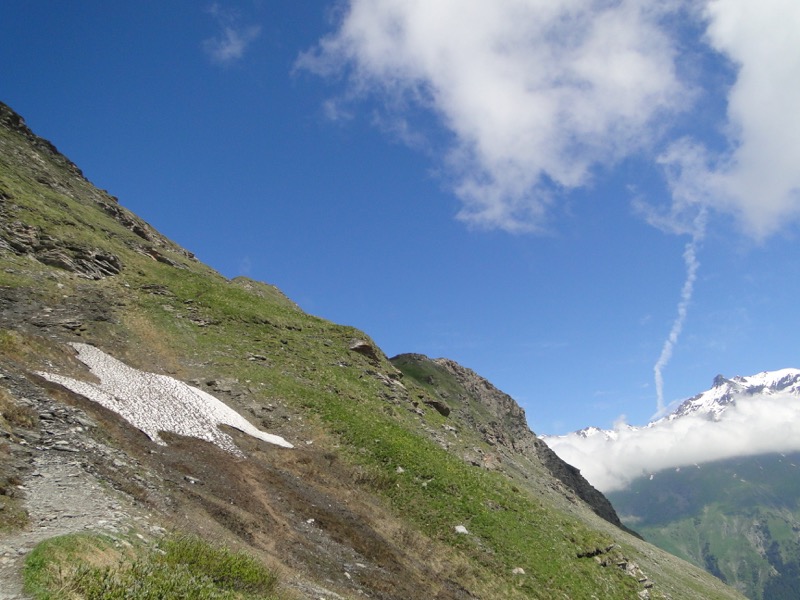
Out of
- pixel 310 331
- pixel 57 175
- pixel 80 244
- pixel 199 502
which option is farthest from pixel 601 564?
pixel 57 175

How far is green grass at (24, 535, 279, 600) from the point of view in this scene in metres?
11.8

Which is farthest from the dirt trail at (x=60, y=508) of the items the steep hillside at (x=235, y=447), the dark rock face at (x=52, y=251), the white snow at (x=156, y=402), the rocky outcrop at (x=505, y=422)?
the rocky outcrop at (x=505, y=422)

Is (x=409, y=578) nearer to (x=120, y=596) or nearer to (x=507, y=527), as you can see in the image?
(x=507, y=527)

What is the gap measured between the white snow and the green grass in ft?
48.3

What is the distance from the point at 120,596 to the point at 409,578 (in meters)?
17.2

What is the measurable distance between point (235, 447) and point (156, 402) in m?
6.88

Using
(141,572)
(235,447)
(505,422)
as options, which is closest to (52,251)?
(235,447)

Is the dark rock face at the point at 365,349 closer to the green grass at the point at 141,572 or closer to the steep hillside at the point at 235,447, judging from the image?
the steep hillside at the point at 235,447

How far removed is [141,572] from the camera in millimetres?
13055

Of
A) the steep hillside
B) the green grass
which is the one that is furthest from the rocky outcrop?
the green grass

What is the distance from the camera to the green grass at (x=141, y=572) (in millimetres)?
11773

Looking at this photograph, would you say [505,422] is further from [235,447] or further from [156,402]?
[156,402]

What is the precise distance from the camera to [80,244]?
58844mm

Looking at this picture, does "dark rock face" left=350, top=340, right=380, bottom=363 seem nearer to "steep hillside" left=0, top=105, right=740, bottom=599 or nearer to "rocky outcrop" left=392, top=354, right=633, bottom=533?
"steep hillside" left=0, top=105, right=740, bottom=599
